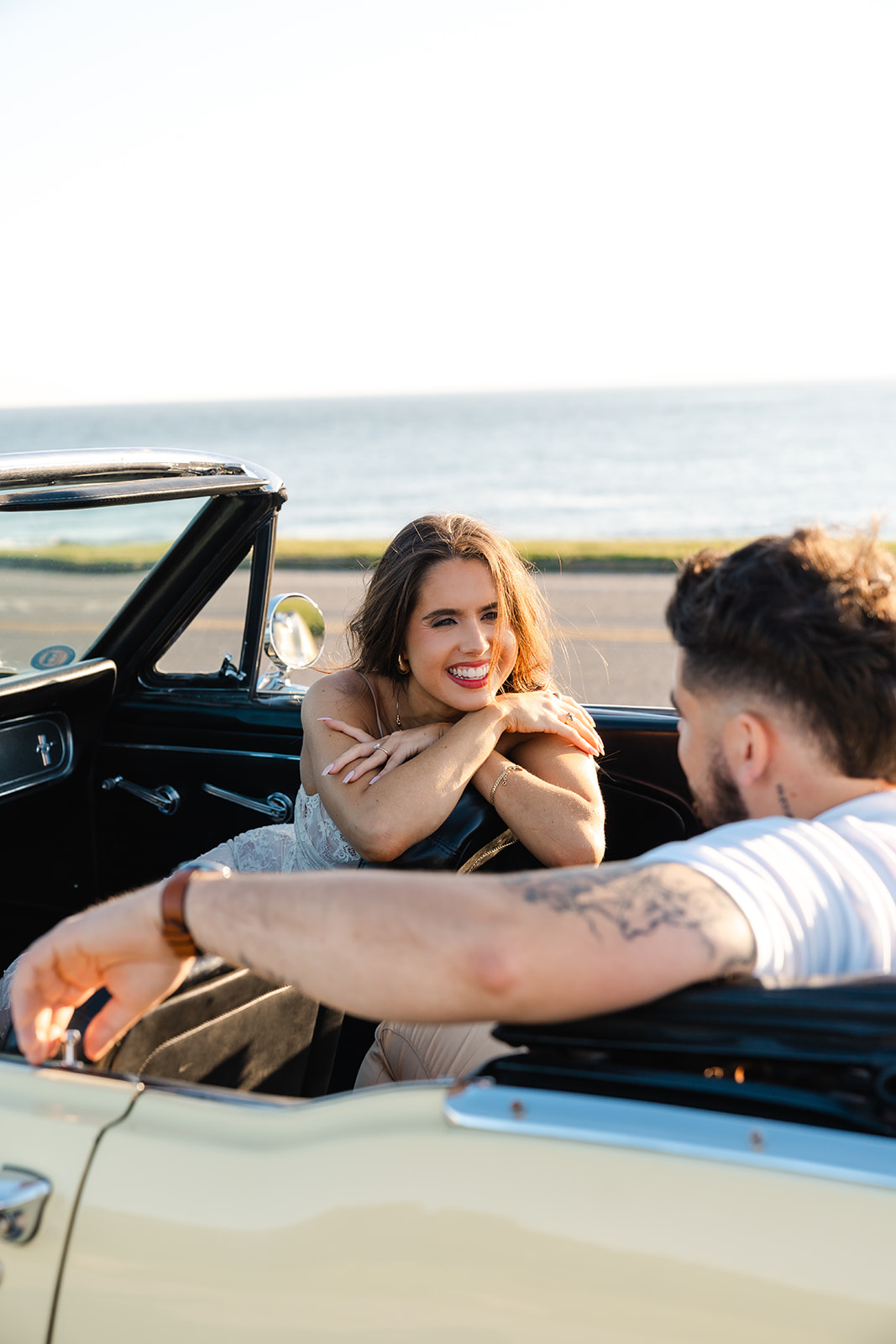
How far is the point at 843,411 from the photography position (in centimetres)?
10238

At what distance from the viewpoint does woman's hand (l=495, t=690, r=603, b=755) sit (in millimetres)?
2861

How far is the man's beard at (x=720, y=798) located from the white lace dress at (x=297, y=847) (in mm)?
1333

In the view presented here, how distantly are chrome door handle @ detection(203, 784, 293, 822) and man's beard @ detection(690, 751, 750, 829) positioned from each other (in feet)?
6.83

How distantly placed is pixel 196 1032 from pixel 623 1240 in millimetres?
827

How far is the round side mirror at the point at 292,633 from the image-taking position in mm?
3650

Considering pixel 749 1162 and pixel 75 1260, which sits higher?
pixel 749 1162

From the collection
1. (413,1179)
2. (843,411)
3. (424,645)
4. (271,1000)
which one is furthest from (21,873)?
(843,411)

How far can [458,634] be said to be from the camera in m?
2.89

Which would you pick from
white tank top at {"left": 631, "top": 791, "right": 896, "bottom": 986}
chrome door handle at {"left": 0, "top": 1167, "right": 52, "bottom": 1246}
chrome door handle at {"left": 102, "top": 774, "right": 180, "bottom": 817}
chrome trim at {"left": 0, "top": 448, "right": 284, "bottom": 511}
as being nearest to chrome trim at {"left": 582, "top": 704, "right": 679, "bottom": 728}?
chrome trim at {"left": 0, "top": 448, "right": 284, "bottom": 511}

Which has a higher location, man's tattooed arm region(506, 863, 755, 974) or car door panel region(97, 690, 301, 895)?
man's tattooed arm region(506, 863, 755, 974)

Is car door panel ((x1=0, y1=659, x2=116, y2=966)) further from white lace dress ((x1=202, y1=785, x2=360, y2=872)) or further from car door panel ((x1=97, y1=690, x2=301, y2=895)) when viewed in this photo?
white lace dress ((x1=202, y1=785, x2=360, y2=872))

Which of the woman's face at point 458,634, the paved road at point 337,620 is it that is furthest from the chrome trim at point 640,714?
the woman's face at point 458,634

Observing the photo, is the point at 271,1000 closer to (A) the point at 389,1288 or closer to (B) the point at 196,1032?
(B) the point at 196,1032

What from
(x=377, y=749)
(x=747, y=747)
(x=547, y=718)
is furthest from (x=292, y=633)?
(x=747, y=747)
